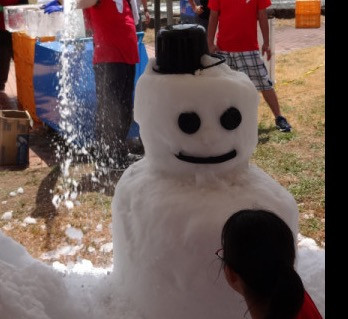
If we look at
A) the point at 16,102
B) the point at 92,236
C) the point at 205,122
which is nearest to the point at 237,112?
the point at 205,122

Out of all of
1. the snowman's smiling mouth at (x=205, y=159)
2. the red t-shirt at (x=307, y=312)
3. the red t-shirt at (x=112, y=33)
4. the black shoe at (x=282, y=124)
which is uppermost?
the red t-shirt at (x=112, y=33)

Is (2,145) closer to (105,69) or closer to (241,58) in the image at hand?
(105,69)

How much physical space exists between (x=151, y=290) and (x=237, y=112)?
2.07 ft

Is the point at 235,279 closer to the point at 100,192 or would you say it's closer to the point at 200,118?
the point at 200,118

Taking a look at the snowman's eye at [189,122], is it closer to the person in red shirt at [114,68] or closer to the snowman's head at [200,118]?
the snowman's head at [200,118]

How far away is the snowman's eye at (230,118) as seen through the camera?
1820mm

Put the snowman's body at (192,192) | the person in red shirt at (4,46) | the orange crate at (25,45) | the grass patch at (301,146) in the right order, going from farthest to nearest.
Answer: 1. the person in red shirt at (4,46)
2. the orange crate at (25,45)
3. the grass patch at (301,146)
4. the snowman's body at (192,192)

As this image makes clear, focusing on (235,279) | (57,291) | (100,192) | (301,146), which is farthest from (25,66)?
(235,279)

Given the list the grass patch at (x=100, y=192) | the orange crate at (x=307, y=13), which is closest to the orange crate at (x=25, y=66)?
the grass patch at (x=100, y=192)

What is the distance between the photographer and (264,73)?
15.7ft

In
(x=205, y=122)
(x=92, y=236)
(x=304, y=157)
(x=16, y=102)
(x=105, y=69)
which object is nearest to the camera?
(x=205, y=122)

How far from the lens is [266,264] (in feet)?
4.18

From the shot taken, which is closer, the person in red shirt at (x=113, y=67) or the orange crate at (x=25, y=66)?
the person in red shirt at (x=113, y=67)

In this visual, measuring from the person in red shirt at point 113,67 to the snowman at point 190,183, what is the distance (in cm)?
212
